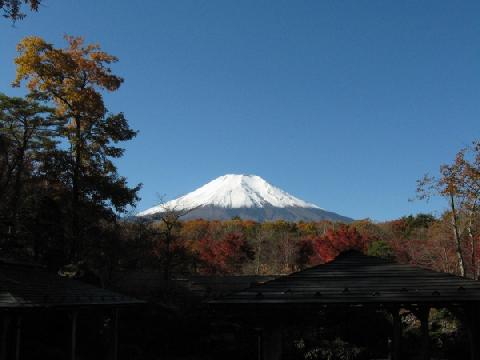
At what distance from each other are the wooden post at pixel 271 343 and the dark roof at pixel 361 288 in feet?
2.09

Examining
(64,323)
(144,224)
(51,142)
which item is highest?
(51,142)

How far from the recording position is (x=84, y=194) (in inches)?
891

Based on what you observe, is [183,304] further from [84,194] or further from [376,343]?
[376,343]

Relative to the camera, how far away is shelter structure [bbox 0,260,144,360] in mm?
11109

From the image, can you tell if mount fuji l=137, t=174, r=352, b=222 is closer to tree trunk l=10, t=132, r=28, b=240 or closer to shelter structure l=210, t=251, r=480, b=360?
tree trunk l=10, t=132, r=28, b=240

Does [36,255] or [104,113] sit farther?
A: [104,113]

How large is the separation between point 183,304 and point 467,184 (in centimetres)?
1613

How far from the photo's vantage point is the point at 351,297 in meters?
9.36

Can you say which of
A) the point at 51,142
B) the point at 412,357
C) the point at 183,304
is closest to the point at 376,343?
the point at 412,357

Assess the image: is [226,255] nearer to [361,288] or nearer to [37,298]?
[37,298]

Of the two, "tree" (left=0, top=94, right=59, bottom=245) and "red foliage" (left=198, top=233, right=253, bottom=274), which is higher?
"tree" (left=0, top=94, right=59, bottom=245)

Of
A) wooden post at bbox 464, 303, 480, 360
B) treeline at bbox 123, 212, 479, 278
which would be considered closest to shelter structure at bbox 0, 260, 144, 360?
wooden post at bbox 464, 303, 480, 360

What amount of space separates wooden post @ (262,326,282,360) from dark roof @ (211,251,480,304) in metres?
0.64

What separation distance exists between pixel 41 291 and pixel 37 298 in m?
0.92
